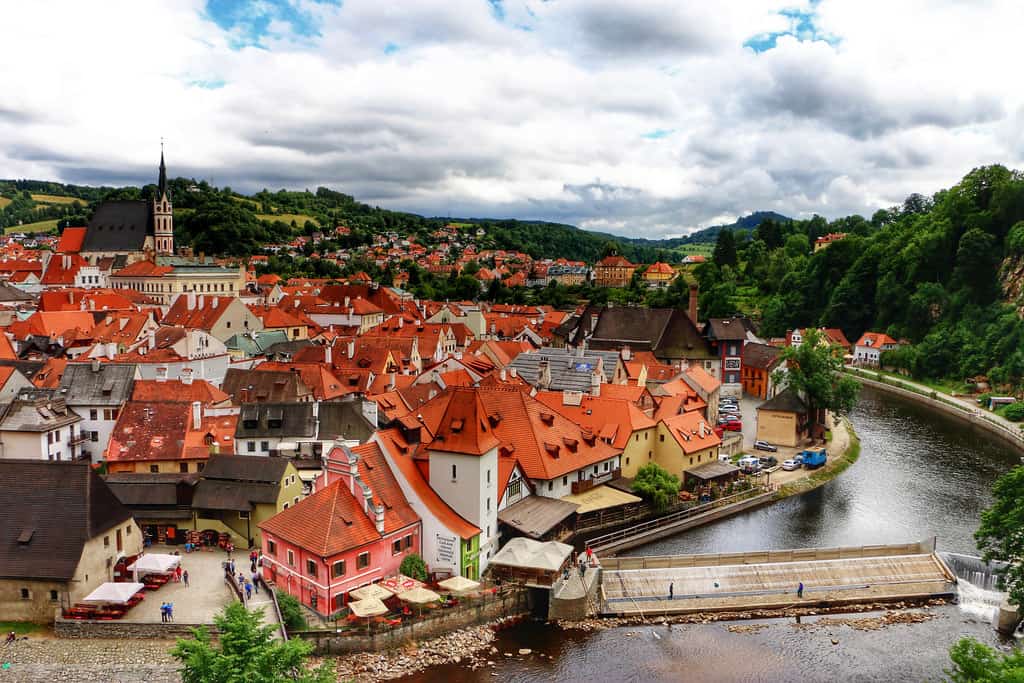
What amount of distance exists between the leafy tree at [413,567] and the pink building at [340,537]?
0.99 feet

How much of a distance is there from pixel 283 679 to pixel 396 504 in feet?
40.5

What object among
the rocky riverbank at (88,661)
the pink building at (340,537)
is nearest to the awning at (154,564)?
the rocky riverbank at (88,661)

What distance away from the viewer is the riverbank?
196 feet

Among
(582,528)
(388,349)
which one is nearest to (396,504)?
(582,528)

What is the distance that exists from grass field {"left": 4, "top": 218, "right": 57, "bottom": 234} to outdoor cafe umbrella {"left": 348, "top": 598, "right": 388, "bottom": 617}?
19196 centimetres

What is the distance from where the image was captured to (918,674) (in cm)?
2622

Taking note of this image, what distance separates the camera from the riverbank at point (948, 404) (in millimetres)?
59719

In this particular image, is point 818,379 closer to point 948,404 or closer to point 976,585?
point 976,585

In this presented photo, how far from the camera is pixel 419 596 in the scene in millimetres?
27062

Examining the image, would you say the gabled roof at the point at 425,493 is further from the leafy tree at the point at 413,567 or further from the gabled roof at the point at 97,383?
the gabled roof at the point at 97,383

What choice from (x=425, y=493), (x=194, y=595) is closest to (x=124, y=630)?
(x=194, y=595)

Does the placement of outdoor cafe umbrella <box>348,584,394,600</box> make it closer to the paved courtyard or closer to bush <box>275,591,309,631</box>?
bush <box>275,591,309,631</box>

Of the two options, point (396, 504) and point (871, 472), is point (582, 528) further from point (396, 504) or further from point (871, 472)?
point (871, 472)

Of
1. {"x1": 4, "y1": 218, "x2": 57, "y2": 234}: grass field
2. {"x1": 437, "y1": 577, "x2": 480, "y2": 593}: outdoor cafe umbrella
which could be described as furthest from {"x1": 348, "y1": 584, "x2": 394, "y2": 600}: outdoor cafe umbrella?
{"x1": 4, "y1": 218, "x2": 57, "y2": 234}: grass field
